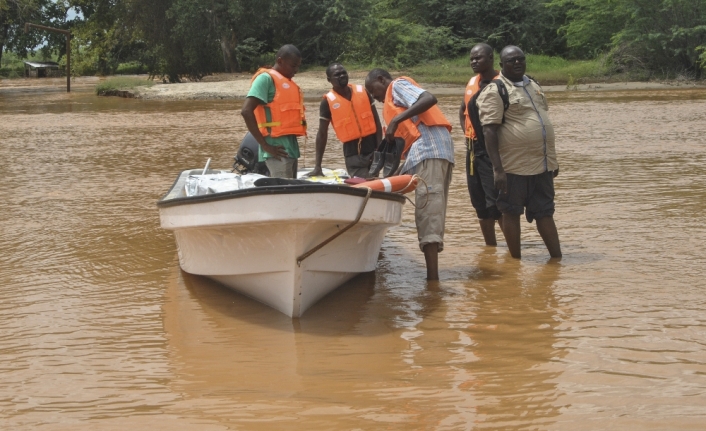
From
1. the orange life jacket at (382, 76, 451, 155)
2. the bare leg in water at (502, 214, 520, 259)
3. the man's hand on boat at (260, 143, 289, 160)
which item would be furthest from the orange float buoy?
the bare leg in water at (502, 214, 520, 259)

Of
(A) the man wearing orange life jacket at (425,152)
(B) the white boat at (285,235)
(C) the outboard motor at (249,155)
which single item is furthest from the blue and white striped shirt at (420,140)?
(C) the outboard motor at (249,155)

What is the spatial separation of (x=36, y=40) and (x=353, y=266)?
176 ft

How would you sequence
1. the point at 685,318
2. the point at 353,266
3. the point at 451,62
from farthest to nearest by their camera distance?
the point at 451,62 < the point at 353,266 < the point at 685,318

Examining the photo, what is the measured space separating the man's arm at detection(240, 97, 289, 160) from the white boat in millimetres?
772

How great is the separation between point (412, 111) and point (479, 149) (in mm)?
1075

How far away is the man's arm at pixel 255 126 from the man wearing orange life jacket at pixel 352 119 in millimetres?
743

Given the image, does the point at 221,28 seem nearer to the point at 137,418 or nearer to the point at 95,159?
the point at 95,159

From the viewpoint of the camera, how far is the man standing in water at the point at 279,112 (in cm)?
663

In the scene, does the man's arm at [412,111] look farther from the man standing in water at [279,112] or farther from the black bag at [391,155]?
the man standing in water at [279,112]

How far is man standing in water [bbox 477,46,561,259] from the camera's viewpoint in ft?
21.5

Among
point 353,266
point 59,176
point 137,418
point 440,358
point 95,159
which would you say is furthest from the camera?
point 95,159

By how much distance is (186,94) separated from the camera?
32281 millimetres

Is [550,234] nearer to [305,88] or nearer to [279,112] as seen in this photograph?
[279,112]

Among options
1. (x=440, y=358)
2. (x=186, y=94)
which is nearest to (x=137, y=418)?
(x=440, y=358)
